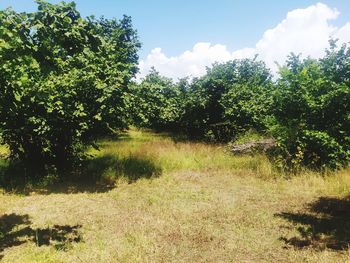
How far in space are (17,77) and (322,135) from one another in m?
9.63

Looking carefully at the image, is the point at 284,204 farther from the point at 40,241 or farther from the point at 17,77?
the point at 17,77

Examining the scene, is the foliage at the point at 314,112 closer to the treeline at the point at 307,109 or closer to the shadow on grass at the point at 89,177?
the treeline at the point at 307,109

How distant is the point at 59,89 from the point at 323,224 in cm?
833

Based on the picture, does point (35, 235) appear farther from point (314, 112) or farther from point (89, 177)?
point (314, 112)

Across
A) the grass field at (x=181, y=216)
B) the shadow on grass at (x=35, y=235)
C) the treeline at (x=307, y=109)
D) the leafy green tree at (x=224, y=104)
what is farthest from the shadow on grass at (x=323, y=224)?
the leafy green tree at (x=224, y=104)

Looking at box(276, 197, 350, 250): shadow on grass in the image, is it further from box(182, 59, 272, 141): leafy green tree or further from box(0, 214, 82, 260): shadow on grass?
box(182, 59, 272, 141): leafy green tree

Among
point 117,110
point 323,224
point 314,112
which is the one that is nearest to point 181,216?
point 323,224

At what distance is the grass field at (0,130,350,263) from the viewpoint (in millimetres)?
→ 6539

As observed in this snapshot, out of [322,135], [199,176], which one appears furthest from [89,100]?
Answer: [322,135]

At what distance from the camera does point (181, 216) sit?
339 inches

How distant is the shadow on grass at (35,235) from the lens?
23.1 ft

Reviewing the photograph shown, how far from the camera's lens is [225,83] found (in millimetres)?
21453

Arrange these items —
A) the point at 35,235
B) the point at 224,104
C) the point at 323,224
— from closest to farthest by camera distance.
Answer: the point at 35,235 < the point at 323,224 < the point at 224,104

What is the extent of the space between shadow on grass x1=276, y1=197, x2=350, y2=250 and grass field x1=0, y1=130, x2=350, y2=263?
0.02 meters
